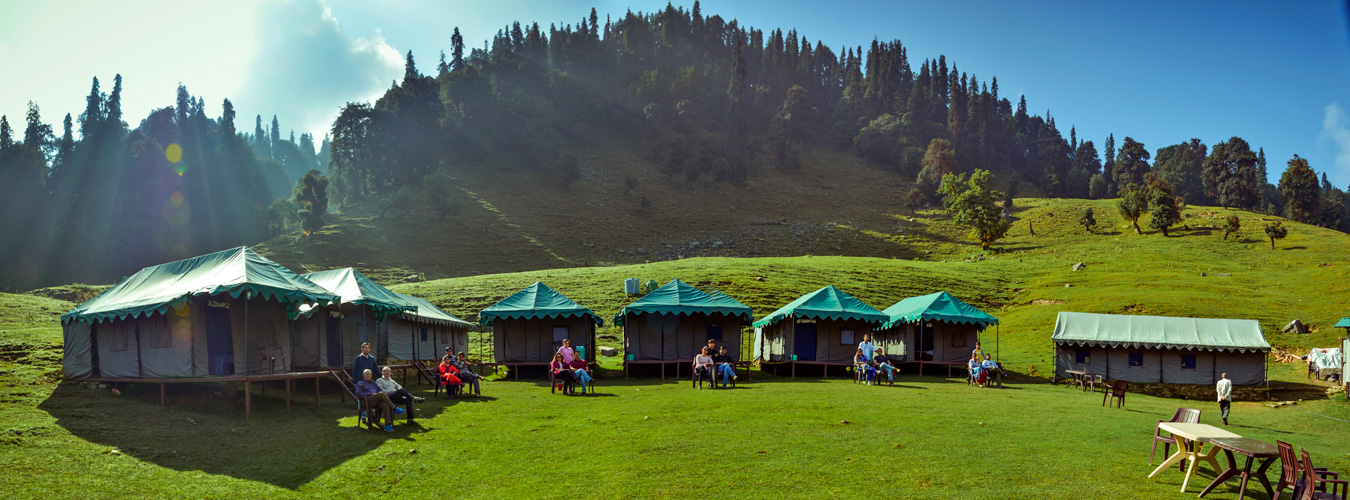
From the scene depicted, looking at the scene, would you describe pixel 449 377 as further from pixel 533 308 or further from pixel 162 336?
pixel 533 308

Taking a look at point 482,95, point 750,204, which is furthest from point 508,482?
point 482,95

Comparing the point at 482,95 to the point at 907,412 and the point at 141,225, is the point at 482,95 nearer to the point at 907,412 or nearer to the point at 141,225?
the point at 141,225

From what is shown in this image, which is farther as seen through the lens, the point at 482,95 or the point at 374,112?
the point at 482,95

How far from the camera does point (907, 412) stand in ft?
51.1

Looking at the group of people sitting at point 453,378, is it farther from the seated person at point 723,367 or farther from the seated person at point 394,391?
the seated person at point 723,367

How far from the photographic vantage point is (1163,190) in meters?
78.2

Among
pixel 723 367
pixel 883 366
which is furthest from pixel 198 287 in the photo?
pixel 883 366

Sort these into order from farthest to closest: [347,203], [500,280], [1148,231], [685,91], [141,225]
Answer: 1. [685,91]
2. [347,203]
3. [1148,231]
4. [141,225]
5. [500,280]

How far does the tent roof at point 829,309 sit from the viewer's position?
2770 cm

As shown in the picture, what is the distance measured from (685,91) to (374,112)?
6127 centimetres

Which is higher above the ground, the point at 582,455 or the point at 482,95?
the point at 482,95

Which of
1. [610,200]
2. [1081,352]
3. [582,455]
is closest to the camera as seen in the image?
[582,455]

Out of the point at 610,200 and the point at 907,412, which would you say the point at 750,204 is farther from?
the point at 907,412

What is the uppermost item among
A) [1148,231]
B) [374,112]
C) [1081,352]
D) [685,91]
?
[685,91]
